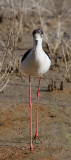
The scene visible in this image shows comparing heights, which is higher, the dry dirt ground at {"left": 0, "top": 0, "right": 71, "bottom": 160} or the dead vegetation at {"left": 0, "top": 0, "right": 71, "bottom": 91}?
the dead vegetation at {"left": 0, "top": 0, "right": 71, "bottom": 91}

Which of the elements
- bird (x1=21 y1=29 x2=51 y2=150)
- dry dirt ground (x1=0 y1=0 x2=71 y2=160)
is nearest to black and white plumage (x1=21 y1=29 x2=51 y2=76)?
bird (x1=21 y1=29 x2=51 y2=150)

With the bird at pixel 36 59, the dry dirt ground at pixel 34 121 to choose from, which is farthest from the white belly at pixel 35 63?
the dry dirt ground at pixel 34 121

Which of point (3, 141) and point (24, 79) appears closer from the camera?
point (3, 141)

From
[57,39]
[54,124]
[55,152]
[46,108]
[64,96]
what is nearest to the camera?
[55,152]

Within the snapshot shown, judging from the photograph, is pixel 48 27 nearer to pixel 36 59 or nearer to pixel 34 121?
pixel 34 121

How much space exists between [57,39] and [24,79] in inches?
53.4

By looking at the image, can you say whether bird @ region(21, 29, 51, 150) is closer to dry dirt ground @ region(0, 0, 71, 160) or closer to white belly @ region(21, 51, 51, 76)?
white belly @ region(21, 51, 51, 76)

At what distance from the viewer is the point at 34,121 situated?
176 inches

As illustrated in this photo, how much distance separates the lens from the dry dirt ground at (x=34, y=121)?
367 centimetres

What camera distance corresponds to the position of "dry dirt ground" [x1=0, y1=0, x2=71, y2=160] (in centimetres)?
367

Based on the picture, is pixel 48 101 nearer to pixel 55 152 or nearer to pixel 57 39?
pixel 55 152

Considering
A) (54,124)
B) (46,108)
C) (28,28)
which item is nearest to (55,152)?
(54,124)

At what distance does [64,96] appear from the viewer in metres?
5.31

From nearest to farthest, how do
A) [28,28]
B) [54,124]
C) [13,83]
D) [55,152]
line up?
[55,152] → [54,124] → [13,83] → [28,28]
